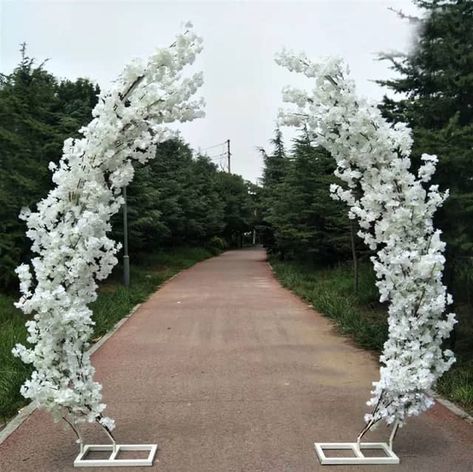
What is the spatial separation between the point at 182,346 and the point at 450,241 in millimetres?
4454

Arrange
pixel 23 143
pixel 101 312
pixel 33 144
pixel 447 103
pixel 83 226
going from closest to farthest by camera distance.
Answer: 1. pixel 83 226
2. pixel 447 103
3. pixel 101 312
4. pixel 23 143
5. pixel 33 144

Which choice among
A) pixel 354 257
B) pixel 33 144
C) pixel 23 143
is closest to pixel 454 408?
pixel 354 257

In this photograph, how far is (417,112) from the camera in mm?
7984

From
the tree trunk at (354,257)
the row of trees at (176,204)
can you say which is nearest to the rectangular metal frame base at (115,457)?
the tree trunk at (354,257)

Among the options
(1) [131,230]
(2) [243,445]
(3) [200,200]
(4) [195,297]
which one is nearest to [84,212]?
(2) [243,445]

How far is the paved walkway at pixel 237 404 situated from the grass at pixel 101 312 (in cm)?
49

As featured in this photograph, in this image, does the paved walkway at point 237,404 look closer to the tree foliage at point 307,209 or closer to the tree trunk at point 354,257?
the tree trunk at point 354,257

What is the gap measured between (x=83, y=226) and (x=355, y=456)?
2.89 metres

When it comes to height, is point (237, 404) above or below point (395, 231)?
Answer: below

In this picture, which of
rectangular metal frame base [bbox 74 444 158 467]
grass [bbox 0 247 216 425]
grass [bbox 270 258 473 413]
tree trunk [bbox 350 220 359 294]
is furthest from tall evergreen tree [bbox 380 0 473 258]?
tree trunk [bbox 350 220 359 294]

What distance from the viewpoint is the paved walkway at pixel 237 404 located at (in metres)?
4.88

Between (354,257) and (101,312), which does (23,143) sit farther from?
(354,257)

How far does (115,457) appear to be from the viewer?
15.9ft

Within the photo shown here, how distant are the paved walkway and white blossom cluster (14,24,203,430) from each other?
2.26 ft
